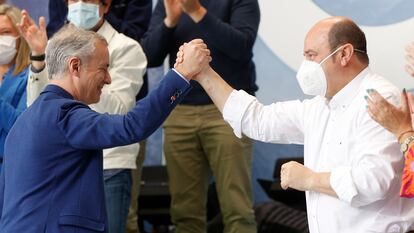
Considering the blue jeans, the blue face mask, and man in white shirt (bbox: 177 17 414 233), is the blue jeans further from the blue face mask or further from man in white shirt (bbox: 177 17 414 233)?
man in white shirt (bbox: 177 17 414 233)

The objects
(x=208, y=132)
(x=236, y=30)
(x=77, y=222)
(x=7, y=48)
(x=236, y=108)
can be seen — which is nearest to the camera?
(x=77, y=222)

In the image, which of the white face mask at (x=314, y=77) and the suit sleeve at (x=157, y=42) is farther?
the suit sleeve at (x=157, y=42)

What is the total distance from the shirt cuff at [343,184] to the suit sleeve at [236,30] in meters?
1.66

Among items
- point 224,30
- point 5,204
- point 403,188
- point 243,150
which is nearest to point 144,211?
point 243,150

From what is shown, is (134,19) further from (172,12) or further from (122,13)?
(172,12)

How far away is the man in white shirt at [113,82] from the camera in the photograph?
4.03 metres

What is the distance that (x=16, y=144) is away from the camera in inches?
123

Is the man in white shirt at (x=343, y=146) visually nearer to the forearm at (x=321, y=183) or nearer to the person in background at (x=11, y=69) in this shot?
the forearm at (x=321, y=183)

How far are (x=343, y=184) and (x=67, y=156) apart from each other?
0.94 m

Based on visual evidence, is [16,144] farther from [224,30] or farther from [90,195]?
[224,30]

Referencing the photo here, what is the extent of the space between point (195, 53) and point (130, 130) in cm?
42

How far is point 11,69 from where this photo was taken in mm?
4375

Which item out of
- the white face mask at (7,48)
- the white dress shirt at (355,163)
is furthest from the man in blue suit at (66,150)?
the white face mask at (7,48)

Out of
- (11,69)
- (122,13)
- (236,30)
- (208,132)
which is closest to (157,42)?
(122,13)
